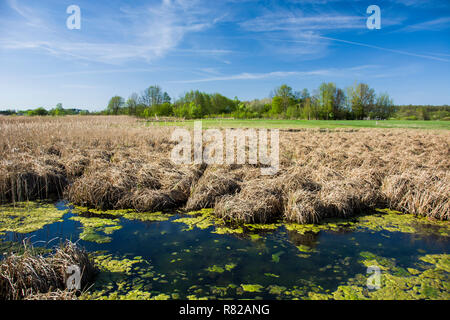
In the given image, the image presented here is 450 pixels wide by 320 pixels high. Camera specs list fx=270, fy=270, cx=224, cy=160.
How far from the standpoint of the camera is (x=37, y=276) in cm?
331

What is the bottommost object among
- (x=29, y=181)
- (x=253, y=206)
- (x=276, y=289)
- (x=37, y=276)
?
(x=276, y=289)

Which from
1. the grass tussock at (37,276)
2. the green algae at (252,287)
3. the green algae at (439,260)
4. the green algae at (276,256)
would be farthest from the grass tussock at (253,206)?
the grass tussock at (37,276)

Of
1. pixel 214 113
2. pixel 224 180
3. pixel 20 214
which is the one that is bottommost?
pixel 20 214

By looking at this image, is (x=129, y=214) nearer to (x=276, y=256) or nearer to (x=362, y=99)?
(x=276, y=256)

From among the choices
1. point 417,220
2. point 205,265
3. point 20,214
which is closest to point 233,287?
point 205,265

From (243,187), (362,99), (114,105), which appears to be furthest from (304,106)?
(243,187)

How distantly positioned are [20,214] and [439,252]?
8605 mm

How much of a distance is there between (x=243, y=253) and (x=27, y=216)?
5.11 meters

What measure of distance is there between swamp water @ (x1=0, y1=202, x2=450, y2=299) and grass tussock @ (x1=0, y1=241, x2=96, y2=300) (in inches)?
14.6

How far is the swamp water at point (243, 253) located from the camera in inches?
144

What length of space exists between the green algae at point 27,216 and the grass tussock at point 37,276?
2.41 metres

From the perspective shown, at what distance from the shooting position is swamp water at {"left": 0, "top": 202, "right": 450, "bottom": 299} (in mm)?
3652
